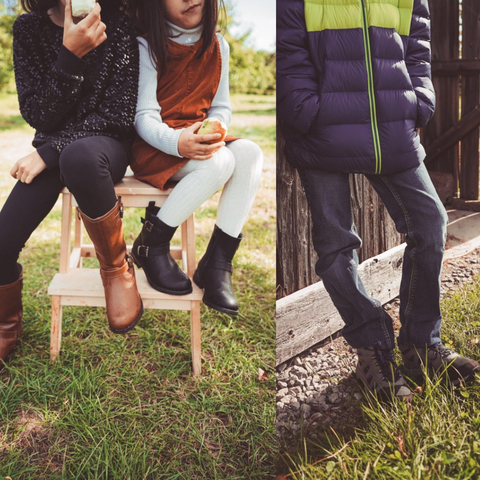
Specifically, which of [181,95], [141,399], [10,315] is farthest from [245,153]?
[10,315]

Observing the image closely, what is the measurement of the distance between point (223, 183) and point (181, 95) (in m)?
0.33

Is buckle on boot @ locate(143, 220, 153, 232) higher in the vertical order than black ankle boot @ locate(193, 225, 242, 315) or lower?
higher

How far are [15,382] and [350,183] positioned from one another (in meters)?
1.45

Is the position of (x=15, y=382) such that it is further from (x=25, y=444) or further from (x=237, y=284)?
(x=237, y=284)

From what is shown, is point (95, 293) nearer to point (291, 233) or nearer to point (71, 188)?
point (71, 188)

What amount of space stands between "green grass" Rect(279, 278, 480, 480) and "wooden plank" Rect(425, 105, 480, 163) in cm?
46

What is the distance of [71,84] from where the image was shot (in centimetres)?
171

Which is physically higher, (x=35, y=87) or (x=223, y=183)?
(x=35, y=87)

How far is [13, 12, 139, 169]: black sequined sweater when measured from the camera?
5.66ft

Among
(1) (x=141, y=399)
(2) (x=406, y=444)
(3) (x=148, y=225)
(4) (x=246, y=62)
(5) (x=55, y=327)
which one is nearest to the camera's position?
(2) (x=406, y=444)

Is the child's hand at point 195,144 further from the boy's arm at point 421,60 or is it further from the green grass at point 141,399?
the green grass at point 141,399

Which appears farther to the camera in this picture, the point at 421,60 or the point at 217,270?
the point at 217,270

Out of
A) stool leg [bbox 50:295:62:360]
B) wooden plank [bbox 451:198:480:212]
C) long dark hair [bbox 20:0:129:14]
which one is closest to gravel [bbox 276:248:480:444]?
wooden plank [bbox 451:198:480:212]

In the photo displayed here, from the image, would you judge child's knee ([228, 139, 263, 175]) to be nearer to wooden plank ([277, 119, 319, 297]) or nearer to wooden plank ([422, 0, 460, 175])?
wooden plank ([277, 119, 319, 297])
